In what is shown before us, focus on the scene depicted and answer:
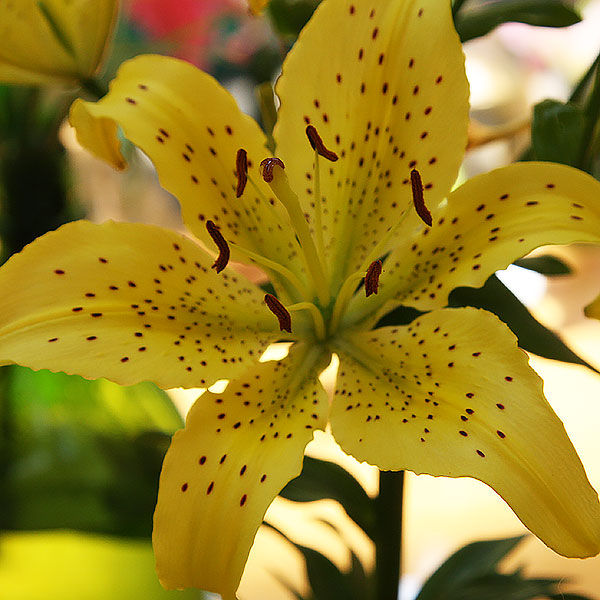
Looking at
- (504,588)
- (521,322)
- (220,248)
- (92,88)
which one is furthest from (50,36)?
(504,588)

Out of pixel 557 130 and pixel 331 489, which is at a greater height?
pixel 557 130

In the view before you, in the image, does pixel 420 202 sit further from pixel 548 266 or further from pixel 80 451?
pixel 80 451

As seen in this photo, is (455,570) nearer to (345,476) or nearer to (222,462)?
(345,476)

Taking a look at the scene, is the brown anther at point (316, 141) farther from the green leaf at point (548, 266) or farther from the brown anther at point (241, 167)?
the green leaf at point (548, 266)

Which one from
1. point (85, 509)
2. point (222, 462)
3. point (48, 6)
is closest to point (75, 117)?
point (48, 6)

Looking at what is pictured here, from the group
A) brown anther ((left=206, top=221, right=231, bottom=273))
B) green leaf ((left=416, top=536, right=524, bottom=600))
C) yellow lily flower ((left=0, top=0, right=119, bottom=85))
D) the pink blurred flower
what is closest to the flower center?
brown anther ((left=206, top=221, right=231, bottom=273))
